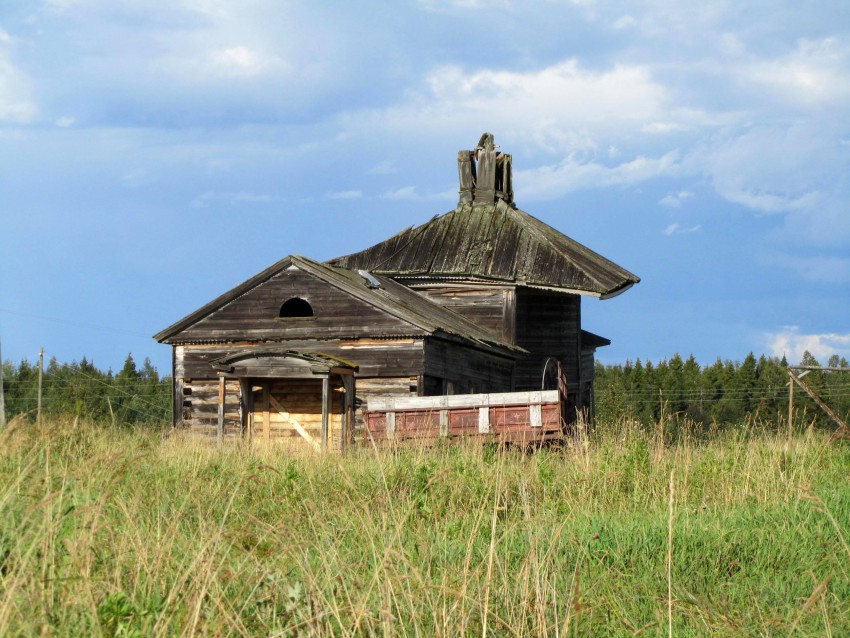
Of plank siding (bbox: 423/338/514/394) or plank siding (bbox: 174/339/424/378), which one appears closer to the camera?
plank siding (bbox: 174/339/424/378)

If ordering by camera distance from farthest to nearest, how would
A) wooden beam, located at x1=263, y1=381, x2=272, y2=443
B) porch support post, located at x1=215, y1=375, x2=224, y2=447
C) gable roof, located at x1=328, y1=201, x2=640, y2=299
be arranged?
gable roof, located at x1=328, y1=201, x2=640, y2=299 → wooden beam, located at x1=263, y1=381, x2=272, y2=443 → porch support post, located at x1=215, y1=375, x2=224, y2=447

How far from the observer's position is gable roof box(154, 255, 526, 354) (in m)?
21.6

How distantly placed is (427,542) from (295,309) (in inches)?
713

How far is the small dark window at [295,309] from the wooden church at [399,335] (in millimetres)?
41

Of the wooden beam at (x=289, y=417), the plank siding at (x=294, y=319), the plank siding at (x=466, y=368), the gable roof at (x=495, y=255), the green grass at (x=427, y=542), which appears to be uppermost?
the gable roof at (x=495, y=255)

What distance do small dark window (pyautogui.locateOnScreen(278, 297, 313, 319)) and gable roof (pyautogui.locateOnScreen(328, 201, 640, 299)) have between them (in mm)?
3738

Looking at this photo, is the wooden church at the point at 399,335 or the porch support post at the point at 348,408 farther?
the porch support post at the point at 348,408

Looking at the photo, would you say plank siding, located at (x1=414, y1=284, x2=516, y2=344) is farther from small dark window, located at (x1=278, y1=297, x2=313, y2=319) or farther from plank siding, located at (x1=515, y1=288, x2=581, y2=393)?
small dark window, located at (x1=278, y1=297, x2=313, y2=319)

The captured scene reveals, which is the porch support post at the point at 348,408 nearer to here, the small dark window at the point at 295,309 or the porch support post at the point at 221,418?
the porch support post at the point at 221,418

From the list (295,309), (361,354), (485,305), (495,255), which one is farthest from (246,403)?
(495,255)

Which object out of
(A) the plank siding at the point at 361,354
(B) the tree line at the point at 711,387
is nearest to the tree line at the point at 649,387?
(B) the tree line at the point at 711,387

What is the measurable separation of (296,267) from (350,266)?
6862mm

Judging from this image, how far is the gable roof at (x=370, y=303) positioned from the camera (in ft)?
70.8

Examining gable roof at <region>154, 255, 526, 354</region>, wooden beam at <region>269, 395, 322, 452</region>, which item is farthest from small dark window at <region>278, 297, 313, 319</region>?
wooden beam at <region>269, 395, 322, 452</region>
